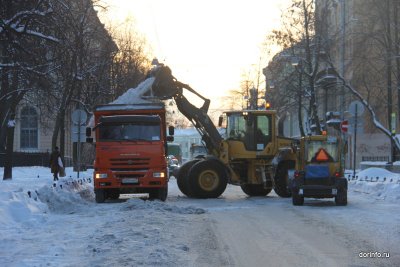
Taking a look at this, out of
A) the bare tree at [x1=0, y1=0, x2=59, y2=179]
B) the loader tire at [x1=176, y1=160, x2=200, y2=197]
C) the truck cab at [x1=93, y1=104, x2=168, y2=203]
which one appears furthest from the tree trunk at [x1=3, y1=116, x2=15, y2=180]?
the bare tree at [x1=0, y1=0, x2=59, y2=179]

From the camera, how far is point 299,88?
42000 mm

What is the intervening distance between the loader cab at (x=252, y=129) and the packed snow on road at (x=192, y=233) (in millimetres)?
4412

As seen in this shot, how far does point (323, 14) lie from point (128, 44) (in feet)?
50.0

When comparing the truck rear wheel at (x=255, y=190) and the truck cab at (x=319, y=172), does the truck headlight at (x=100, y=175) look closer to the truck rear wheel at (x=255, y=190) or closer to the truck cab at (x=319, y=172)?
the truck cab at (x=319, y=172)

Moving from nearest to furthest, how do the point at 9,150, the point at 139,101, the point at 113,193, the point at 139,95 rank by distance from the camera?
the point at 113,193 → the point at 139,101 → the point at 139,95 → the point at 9,150

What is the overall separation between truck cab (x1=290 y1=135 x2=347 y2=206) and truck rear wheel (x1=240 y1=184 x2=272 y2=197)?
4.68m

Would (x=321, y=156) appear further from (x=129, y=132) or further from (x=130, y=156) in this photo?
(x=129, y=132)

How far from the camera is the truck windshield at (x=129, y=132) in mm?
20219

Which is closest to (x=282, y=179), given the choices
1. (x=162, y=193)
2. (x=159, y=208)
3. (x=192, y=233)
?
(x=162, y=193)

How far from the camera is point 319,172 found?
61.9 feet

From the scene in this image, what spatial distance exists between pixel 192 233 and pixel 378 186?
1376cm

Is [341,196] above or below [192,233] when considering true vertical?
above

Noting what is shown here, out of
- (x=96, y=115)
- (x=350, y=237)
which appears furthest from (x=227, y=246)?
(x=96, y=115)

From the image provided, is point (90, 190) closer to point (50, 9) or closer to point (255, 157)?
point (255, 157)
